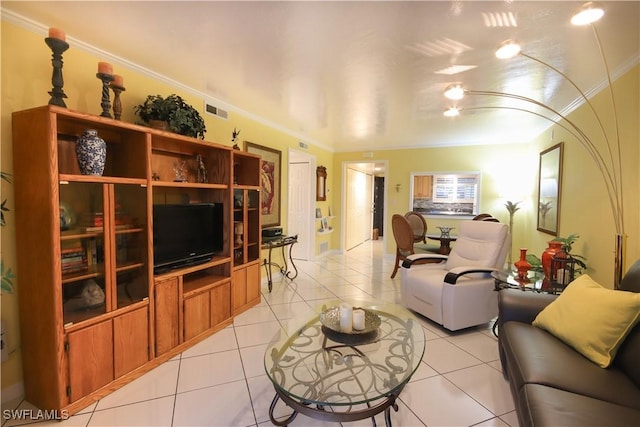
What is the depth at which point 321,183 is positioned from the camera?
6.09 meters

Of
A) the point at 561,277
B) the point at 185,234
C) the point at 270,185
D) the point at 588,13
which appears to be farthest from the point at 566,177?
the point at 185,234

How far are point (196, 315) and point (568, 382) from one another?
2.55 m

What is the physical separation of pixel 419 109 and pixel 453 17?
1.93 m

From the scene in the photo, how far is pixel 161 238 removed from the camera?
7.83ft

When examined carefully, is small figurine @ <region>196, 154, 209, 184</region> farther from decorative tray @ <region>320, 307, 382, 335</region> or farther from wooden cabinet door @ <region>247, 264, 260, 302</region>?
decorative tray @ <region>320, 307, 382, 335</region>

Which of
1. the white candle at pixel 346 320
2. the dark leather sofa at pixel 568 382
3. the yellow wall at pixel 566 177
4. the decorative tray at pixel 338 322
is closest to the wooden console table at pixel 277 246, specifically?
the decorative tray at pixel 338 322

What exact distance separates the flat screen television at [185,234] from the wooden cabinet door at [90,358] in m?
0.56

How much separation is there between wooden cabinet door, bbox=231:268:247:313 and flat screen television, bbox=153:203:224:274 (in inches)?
13.6

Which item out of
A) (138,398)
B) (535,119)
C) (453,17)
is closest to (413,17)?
(453,17)

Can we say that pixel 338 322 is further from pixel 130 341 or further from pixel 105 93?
pixel 105 93

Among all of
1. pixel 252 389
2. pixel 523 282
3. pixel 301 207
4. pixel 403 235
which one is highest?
pixel 301 207

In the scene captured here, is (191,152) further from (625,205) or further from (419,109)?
(625,205)

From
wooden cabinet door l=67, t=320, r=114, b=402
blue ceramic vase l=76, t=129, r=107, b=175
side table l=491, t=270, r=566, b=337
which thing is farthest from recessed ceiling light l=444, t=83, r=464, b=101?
wooden cabinet door l=67, t=320, r=114, b=402

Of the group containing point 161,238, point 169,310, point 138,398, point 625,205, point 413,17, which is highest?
point 413,17
